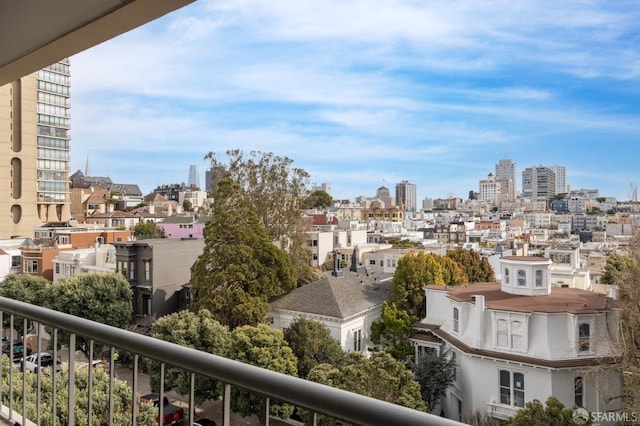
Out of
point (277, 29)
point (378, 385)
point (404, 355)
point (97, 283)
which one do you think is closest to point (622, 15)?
point (277, 29)

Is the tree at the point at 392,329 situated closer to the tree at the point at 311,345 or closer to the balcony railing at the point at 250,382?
the tree at the point at 311,345

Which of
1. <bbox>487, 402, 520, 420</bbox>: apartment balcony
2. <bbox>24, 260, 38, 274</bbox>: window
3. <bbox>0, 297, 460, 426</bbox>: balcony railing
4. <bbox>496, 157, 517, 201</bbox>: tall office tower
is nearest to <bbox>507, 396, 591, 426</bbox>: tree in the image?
<bbox>487, 402, 520, 420</bbox>: apartment balcony

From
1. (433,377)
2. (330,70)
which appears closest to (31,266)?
(433,377)

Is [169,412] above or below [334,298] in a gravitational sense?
above

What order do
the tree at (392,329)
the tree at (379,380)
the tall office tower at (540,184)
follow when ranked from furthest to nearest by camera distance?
the tall office tower at (540,184) → the tree at (392,329) → the tree at (379,380)

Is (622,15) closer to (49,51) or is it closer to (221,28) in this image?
(221,28)

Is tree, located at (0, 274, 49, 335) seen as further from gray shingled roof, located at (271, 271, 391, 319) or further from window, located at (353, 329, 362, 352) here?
window, located at (353, 329, 362, 352)

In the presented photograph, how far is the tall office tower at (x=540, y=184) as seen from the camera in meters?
99.8

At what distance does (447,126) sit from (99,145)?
120ft

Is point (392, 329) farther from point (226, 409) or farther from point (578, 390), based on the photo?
point (226, 409)

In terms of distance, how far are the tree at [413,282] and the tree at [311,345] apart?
358 cm

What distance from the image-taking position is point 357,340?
44.1 ft

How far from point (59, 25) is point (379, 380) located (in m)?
8.03

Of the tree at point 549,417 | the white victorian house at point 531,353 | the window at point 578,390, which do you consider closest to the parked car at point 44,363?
the tree at point 549,417
